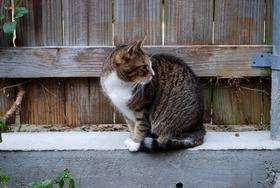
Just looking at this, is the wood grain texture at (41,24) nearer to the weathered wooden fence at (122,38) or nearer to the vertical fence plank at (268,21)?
the weathered wooden fence at (122,38)

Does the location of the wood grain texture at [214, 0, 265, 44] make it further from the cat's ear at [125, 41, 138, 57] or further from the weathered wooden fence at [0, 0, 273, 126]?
the cat's ear at [125, 41, 138, 57]

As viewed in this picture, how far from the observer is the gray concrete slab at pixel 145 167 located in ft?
11.4

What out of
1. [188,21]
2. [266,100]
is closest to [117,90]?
[188,21]

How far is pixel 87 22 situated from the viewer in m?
3.71

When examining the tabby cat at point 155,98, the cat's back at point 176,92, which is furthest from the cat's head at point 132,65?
the cat's back at point 176,92

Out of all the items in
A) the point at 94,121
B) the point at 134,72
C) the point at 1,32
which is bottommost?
the point at 94,121

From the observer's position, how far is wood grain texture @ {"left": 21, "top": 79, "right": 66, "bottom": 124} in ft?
12.4

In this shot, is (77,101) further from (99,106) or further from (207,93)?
(207,93)

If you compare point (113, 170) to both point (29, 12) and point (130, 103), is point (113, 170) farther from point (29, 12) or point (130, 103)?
point (29, 12)

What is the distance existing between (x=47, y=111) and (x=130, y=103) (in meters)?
0.67

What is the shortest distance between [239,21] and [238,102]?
0.54 m

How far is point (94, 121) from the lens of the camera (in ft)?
12.7

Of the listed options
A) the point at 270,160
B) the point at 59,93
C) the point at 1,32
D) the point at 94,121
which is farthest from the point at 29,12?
the point at 270,160

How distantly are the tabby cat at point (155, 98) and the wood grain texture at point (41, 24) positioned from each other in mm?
472
